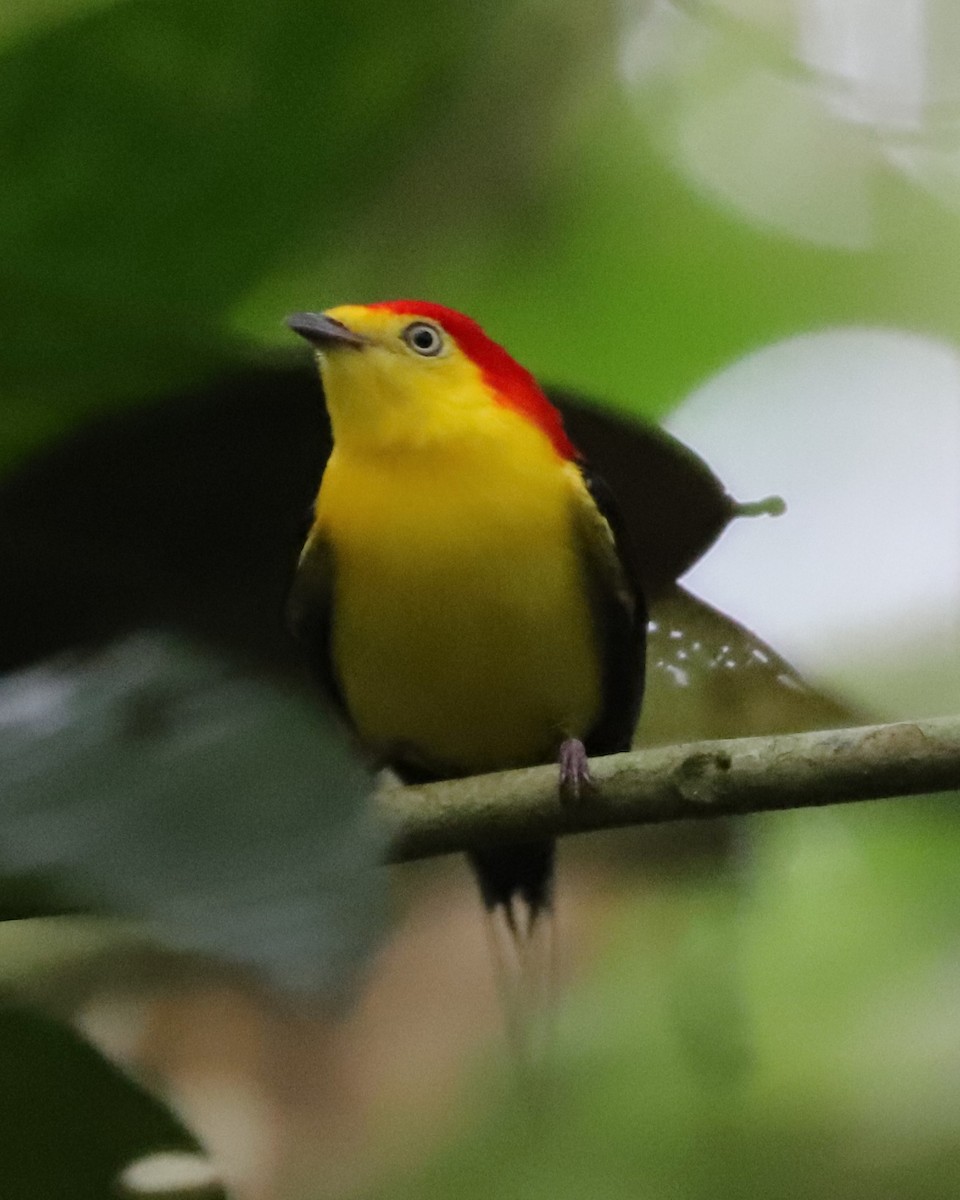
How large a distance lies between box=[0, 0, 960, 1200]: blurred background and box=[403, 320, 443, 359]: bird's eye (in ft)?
0.11

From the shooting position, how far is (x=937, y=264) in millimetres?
1207

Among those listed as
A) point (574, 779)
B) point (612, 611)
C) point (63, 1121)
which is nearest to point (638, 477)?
point (574, 779)

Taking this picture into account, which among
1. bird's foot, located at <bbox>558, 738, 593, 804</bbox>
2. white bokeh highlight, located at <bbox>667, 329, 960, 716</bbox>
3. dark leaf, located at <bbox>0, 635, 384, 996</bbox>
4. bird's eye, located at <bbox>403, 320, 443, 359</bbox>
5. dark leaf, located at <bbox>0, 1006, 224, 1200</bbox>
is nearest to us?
dark leaf, located at <bbox>0, 635, 384, 996</bbox>

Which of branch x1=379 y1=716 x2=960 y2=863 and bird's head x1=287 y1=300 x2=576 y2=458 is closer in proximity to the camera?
branch x1=379 y1=716 x2=960 y2=863

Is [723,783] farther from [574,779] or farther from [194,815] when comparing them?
[194,815]

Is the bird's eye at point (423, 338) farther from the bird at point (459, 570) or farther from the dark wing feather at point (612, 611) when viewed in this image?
the dark wing feather at point (612, 611)

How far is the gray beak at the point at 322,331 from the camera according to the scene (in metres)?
0.82

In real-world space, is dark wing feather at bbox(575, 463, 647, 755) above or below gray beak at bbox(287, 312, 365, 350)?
below

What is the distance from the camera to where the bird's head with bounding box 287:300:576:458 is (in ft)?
3.06

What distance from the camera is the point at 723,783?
0.70 m

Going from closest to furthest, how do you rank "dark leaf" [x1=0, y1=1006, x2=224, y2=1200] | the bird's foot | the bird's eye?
"dark leaf" [x1=0, y1=1006, x2=224, y2=1200], the bird's foot, the bird's eye

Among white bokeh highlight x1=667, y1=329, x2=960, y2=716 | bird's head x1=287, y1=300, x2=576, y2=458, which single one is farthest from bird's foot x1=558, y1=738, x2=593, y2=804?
bird's head x1=287, y1=300, x2=576, y2=458

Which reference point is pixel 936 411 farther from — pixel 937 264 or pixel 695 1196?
pixel 695 1196

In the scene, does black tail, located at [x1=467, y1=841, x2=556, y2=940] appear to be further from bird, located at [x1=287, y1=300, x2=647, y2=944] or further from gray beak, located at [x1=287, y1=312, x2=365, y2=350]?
gray beak, located at [x1=287, y1=312, x2=365, y2=350]
